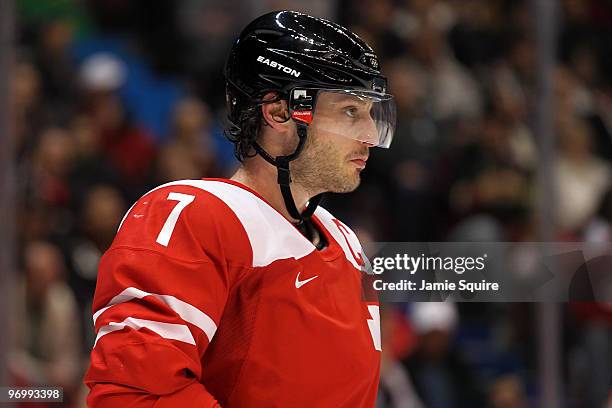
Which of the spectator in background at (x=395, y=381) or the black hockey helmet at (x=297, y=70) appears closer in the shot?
the black hockey helmet at (x=297, y=70)

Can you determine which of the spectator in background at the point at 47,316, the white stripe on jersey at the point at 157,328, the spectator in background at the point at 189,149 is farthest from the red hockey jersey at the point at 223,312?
the spectator in background at the point at 189,149

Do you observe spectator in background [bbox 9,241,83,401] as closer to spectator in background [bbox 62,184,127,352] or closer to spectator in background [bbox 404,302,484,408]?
spectator in background [bbox 62,184,127,352]

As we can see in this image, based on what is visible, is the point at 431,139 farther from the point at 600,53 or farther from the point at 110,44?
the point at 110,44

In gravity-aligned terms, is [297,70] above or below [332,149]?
above

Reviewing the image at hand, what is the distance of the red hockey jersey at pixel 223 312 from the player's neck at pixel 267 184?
0.14ft

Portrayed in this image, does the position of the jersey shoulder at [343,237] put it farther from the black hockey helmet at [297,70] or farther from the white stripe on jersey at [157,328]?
the white stripe on jersey at [157,328]

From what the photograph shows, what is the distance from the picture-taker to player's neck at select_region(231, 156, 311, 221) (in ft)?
4.78

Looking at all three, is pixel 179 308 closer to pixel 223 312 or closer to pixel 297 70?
pixel 223 312

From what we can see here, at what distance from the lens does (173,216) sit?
4.24ft

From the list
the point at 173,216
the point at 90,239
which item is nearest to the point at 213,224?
the point at 173,216

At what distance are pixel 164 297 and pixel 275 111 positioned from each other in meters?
0.36

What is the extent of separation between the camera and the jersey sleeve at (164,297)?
1.19 metres

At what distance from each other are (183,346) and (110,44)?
9.03 ft

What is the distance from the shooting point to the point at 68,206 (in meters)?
3.01
